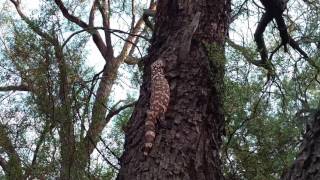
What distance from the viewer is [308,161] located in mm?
1128

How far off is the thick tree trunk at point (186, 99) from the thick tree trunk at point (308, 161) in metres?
0.48

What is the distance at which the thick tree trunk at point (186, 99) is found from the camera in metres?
1.61

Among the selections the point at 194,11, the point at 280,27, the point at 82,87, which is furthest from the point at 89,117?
the point at 280,27

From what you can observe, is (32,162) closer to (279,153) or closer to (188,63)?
(188,63)

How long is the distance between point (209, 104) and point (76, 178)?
0.56m

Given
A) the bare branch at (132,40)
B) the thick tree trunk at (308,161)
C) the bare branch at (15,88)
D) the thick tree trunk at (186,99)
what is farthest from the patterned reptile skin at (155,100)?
the bare branch at (132,40)

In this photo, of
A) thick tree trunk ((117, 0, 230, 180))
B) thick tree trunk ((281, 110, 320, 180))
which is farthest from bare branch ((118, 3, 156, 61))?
thick tree trunk ((281, 110, 320, 180))

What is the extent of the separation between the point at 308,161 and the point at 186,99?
69cm

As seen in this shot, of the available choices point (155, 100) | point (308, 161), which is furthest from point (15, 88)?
point (308, 161)

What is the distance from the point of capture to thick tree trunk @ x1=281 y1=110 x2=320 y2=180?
3.64 ft

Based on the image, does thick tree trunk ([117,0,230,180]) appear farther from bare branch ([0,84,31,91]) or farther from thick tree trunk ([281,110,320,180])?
bare branch ([0,84,31,91])

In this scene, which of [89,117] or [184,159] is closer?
[184,159]

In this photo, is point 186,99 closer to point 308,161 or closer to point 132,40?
point 308,161

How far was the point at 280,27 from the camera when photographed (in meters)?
2.47
